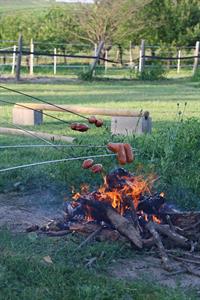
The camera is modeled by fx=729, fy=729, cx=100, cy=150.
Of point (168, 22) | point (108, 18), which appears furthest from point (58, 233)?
point (168, 22)

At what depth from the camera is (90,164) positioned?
4832mm

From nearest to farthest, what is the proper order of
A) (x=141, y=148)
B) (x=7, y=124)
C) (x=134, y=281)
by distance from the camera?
(x=134, y=281), (x=141, y=148), (x=7, y=124)

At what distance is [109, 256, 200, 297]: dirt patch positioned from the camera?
4.21 metres

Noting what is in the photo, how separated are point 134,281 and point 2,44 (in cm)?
3897

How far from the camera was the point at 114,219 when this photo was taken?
15.5 ft

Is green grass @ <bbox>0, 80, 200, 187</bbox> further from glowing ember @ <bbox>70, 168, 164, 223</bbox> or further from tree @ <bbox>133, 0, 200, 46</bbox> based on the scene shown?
tree @ <bbox>133, 0, 200, 46</bbox>

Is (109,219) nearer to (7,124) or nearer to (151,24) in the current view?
(7,124)

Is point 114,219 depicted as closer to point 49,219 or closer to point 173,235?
point 173,235

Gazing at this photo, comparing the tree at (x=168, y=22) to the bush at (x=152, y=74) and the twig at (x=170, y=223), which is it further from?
the twig at (x=170, y=223)

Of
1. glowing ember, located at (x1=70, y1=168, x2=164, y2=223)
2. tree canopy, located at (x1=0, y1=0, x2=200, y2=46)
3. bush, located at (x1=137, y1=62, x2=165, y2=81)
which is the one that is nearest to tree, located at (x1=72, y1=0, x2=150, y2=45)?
tree canopy, located at (x1=0, y1=0, x2=200, y2=46)

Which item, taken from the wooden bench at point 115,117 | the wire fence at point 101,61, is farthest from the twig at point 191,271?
the wire fence at point 101,61

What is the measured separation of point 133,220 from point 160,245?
33 cm

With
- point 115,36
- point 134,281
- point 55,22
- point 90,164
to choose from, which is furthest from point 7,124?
point 55,22

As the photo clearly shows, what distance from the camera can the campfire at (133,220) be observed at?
468 centimetres
